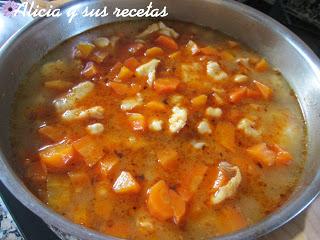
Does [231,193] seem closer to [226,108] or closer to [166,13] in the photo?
[226,108]

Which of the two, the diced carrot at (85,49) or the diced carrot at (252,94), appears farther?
the diced carrot at (85,49)

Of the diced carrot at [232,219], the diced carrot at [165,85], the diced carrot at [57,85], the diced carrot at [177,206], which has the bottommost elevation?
the diced carrot at [232,219]

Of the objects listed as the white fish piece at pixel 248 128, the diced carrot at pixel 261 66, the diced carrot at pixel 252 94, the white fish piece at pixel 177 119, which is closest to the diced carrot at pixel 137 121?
the white fish piece at pixel 177 119

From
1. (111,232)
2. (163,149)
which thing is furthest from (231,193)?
(111,232)

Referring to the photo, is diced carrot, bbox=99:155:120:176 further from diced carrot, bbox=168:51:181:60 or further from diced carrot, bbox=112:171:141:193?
diced carrot, bbox=168:51:181:60

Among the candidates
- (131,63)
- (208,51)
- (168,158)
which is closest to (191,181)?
(168,158)

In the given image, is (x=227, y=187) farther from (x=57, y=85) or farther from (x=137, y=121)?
(x=57, y=85)

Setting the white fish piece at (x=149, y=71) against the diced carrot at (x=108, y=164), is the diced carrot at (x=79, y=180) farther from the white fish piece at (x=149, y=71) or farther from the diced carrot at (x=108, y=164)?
the white fish piece at (x=149, y=71)
